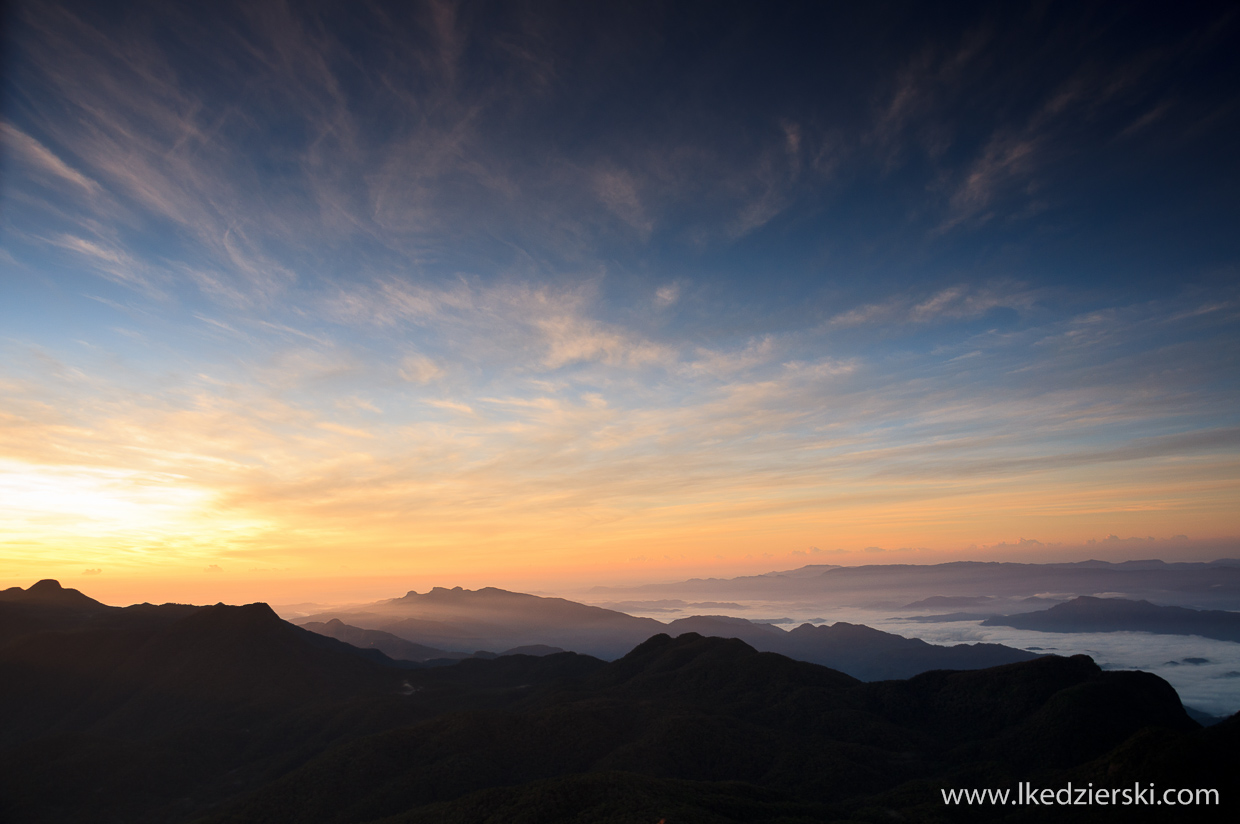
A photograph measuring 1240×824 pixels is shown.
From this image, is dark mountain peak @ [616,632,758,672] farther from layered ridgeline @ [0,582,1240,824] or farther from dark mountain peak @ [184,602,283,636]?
dark mountain peak @ [184,602,283,636]

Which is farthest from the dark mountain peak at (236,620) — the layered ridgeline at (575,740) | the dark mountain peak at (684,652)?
the dark mountain peak at (684,652)

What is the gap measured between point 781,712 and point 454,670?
391ft

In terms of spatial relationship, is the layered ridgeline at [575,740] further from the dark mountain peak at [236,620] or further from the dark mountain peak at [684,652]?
the dark mountain peak at [236,620]

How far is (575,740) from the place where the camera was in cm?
9638

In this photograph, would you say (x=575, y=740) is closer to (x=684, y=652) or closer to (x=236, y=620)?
(x=684, y=652)

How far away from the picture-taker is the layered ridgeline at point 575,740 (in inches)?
2525

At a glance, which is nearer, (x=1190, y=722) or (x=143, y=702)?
(x=1190, y=722)

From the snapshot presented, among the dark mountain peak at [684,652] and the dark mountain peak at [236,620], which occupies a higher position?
the dark mountain peak at [236,620]

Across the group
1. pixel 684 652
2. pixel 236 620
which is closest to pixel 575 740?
pixel 684 652

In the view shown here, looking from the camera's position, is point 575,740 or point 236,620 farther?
point 236,620

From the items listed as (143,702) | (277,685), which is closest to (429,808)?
(277,685)

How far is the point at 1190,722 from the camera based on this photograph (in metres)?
96.7

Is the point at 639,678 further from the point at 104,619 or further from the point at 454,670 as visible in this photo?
the point at 104,619

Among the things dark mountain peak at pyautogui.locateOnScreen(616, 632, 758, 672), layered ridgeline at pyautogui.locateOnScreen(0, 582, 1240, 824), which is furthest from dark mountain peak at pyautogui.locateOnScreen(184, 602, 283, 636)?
dark mountain peak at pyautogui.locateOnScreen(616, 632, 758, 672)
